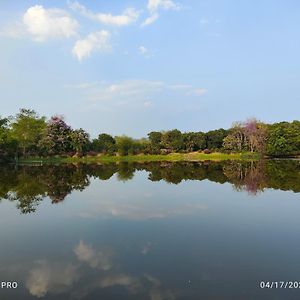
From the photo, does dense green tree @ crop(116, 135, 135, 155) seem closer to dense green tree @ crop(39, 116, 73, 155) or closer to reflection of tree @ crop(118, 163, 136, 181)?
dense green tree @ crop(39, 116, 73, 155)

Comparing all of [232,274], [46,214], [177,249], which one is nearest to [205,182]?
[46,214]

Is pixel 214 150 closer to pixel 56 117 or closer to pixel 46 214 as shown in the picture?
pixel 56 117

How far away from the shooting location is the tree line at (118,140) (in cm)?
5722

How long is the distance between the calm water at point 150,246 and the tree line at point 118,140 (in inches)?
1628

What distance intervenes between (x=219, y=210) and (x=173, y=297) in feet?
27.1

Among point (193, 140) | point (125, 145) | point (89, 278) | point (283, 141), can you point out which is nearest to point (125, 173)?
point (89, 278)

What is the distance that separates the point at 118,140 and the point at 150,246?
55312mm

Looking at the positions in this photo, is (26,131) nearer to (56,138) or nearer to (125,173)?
(56,138)

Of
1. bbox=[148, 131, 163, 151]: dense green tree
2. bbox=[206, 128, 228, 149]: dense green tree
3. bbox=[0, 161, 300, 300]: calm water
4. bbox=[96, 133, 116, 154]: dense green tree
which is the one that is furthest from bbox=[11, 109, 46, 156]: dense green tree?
bbox=[0, 161, 300, 300]: calm water

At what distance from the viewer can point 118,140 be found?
63.7 meters

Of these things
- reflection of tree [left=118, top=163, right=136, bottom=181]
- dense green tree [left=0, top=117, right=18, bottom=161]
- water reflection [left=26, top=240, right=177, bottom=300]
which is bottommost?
water reflection [left=26, top=240, right=177, bottom=300]

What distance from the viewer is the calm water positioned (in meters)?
6.30

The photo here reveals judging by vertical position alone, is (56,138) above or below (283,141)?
above

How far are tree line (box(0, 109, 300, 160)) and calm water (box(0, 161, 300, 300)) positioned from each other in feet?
136
